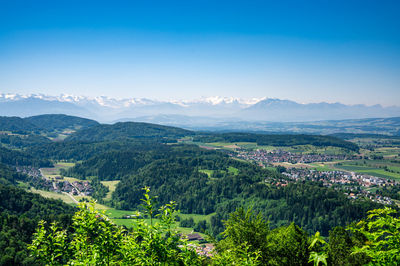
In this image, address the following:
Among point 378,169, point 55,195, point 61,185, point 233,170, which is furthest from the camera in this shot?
point 378,169

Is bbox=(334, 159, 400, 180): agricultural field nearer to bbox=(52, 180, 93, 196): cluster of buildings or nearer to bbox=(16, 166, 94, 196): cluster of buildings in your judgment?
bbox=(52, 180, 93, 196): cluster of buildings

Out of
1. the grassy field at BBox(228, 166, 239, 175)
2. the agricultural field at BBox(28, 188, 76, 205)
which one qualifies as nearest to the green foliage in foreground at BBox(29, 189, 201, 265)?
the agricultural field at BBox(28, 188, 76, 205)

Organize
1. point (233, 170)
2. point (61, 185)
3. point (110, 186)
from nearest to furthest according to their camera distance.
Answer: point (61, 185) < point (110, 186) < point (233, 170)

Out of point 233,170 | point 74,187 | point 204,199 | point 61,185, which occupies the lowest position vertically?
point 204,199

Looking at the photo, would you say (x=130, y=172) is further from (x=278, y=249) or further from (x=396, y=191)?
(x=278, y=249)

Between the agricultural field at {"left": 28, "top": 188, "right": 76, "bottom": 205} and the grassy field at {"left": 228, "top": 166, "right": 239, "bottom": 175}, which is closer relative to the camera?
the agricultural field at {"left": 28, "top": 188, "right": 76, "bottom": 205}

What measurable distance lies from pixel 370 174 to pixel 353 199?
71438 mm

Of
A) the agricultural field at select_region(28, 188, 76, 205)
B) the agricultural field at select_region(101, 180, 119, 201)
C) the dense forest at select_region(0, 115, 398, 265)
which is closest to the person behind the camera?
the dense forest at select_region(0, 115, 398, 265)

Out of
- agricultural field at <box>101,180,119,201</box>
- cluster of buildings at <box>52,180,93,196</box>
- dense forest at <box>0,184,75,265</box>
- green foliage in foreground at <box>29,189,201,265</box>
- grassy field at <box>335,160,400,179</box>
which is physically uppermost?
green foliage in foreground at <box>29,189,201,265</box>

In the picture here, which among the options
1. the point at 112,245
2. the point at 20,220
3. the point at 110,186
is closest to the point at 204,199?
the point at 110,186

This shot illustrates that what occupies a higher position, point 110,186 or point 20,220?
point 20,220

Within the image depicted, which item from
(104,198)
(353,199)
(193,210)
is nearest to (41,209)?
(104,198)

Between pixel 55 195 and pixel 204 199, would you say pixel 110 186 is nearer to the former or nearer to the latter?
pixel 55 195

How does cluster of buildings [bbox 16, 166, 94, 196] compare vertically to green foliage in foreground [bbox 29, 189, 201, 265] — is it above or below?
below
